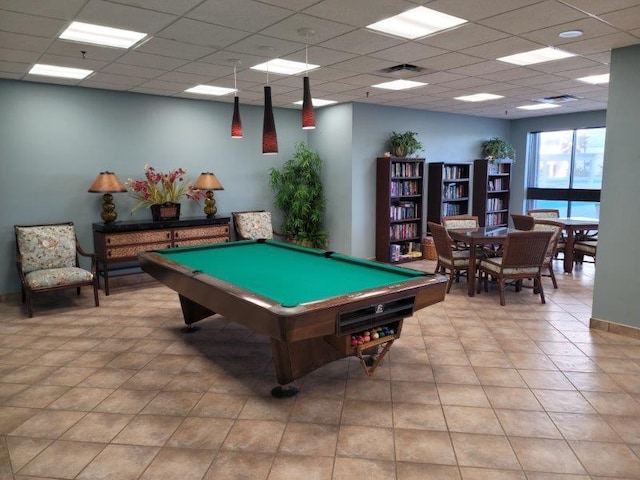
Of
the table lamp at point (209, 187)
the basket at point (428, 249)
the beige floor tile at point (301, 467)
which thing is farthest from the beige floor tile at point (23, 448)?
the basket at point (428, 249)

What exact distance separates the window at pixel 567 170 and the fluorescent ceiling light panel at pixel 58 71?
8818 mm

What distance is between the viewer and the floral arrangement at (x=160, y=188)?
6.57 meters

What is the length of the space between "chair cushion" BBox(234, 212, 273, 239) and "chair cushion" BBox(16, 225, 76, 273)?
93.7 inches

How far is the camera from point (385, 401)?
315cm

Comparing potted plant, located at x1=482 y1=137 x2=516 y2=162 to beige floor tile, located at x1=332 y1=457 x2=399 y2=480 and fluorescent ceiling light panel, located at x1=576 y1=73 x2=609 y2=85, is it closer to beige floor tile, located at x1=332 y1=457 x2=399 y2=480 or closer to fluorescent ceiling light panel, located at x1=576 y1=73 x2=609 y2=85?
fluorescent ceiling light panel, located at x1=576 y1=73 x2=609 y2=85

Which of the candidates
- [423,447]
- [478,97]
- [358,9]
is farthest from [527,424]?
[478,97]

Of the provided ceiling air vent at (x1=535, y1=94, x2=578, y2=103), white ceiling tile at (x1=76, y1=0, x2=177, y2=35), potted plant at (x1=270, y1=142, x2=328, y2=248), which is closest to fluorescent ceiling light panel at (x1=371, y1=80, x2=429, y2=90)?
potted plant at (x1=270, y1=142, x2=328, y2=248)

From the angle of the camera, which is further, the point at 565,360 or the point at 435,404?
the point at 565,360

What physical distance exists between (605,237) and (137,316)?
5081 mm

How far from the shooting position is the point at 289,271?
12.0 ft

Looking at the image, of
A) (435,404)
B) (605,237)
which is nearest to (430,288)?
(435,404)

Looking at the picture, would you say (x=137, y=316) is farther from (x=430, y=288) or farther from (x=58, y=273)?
(x=430, y=288)

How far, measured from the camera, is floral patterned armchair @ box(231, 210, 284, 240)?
23.8ft

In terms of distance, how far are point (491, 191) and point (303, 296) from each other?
24.9 ft
